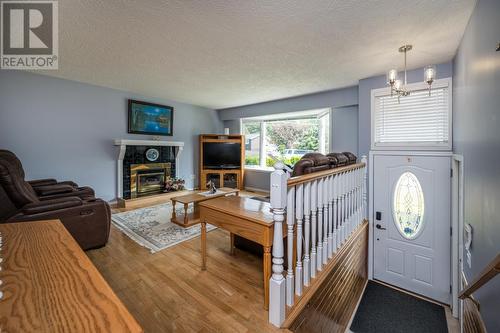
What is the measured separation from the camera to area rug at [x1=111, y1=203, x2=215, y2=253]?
3061mm

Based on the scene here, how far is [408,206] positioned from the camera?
326cm

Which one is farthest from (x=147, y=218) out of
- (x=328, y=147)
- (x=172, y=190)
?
(x=328, y=147)

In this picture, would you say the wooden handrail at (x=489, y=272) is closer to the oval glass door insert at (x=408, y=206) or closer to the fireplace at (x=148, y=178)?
the oval glass door insert at (x=408, y=206)

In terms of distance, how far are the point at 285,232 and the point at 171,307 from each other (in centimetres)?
118

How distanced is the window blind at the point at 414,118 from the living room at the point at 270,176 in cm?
2

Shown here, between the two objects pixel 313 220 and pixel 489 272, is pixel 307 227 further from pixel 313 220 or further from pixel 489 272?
pixel 489 272

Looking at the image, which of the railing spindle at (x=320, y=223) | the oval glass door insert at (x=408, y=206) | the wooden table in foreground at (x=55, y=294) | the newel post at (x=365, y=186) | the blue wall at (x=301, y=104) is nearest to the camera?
the wooden table in foreground at (x=55, y=294)

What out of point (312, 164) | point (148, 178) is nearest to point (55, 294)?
point (312, 164)

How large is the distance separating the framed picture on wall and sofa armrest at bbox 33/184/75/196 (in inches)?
79.3

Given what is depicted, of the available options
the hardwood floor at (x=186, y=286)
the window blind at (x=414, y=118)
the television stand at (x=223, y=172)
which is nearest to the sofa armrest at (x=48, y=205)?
the hardwood floor at (x=186, y=286)

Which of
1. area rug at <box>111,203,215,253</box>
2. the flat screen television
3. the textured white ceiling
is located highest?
the textured white ceiling

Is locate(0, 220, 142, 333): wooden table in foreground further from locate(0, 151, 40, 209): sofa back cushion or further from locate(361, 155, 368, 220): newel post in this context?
locate(361, 155, 368, 220): newel post

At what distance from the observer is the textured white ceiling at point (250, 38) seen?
76.8 inches

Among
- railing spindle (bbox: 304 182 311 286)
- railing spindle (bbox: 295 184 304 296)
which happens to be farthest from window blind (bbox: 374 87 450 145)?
railing spindle (bbox: 295 184 304 296)
